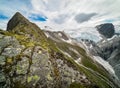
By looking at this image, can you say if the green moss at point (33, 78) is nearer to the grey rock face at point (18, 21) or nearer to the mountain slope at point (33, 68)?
the mountain slope at point (33, 68)

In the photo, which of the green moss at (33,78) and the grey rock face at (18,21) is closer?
the green moss at (33,78)

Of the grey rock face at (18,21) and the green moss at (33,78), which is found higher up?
the grey rock face at (18,21)

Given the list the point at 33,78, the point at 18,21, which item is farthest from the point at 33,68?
the point at 18,21

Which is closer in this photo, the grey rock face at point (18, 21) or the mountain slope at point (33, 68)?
the mountain slope at point (33, 68)

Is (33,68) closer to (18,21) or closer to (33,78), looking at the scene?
(33,78)

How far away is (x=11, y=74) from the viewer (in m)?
38.2

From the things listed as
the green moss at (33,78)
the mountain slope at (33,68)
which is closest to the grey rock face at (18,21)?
the mountain slope at (33,68)

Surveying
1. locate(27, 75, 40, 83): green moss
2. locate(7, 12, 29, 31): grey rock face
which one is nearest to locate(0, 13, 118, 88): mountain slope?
locate(27, 75, 40, 83): green moss

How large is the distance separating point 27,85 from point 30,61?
6188 mm

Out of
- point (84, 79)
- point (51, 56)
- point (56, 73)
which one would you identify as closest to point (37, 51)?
point (51, 56)

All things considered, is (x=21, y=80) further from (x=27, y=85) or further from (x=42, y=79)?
(x=42, y=79)

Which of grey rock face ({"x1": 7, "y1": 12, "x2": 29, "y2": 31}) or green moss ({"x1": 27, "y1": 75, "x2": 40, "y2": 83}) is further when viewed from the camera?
grey rock face ({"x1": 7, "y1": 12, "x2": 29, "y2": 31})

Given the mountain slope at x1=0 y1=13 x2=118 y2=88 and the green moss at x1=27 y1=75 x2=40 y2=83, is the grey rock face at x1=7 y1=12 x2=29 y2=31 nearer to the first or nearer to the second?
the mountain slope at x1=0 y1=13 x2=118 y2=88

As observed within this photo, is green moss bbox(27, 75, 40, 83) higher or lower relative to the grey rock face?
lower
